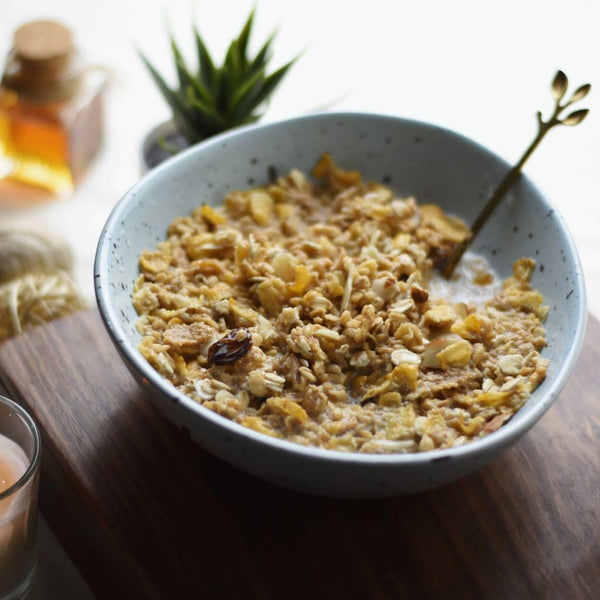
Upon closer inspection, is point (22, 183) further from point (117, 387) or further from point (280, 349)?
point (280, 349)

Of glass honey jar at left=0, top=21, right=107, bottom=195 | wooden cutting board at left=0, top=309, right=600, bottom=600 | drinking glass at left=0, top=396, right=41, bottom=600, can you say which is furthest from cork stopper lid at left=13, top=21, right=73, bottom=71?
drinking glass at left=0, top=396, right=41, bottom=600

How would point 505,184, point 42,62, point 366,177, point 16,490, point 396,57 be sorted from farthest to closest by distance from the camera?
point 396,57
point 42,62
point 366,177
point 505,184
point 16,490

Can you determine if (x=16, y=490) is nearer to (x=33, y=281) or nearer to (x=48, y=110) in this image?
(x=33, y=281)

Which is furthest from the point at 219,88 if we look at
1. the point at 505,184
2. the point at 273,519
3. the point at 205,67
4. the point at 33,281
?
the point at 273,519

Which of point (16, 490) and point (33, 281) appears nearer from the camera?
point (16, 490)

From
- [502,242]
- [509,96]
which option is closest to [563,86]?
[502,242]

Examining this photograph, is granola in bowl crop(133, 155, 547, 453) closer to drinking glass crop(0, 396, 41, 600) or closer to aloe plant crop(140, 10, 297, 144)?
drinking glass crop(0, 396, 41, 600)
